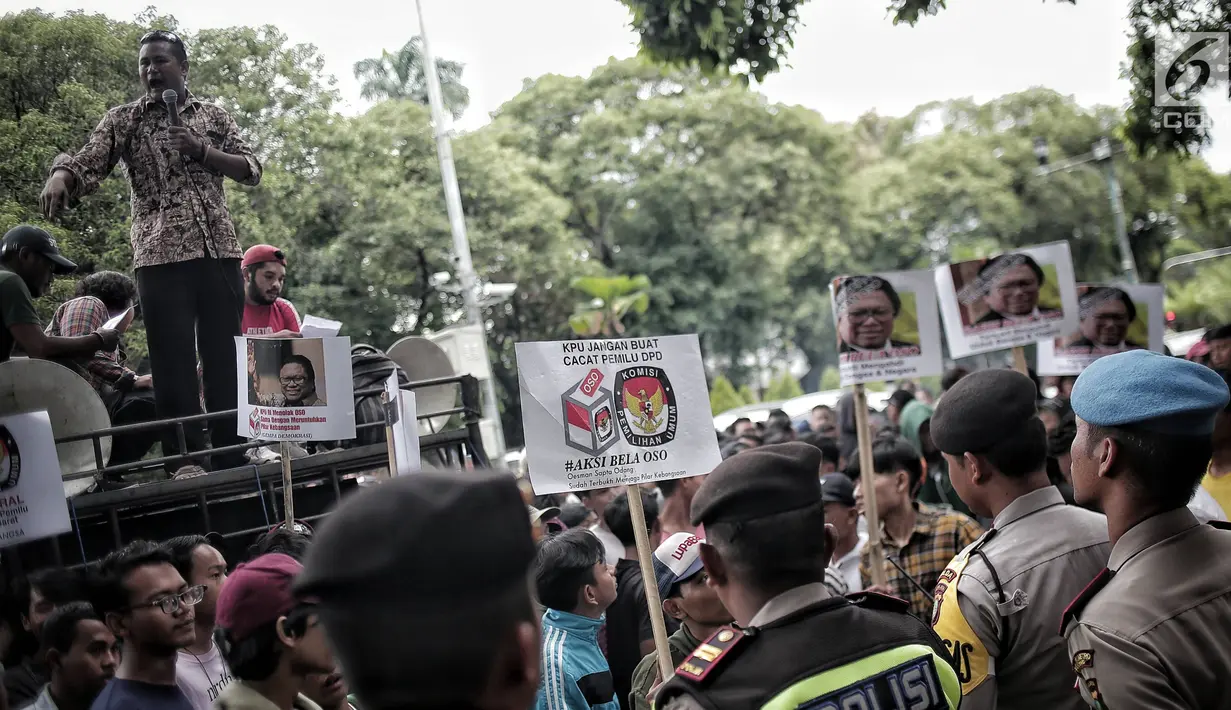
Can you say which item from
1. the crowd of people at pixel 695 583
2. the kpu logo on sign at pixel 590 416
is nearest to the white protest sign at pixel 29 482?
the crowd of people at pixel 695 583

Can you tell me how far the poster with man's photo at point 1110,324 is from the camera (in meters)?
8.41

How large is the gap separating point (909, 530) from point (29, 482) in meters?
3.92

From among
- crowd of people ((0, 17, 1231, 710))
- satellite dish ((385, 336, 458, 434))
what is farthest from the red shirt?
satellite dish ((385, 336, 458, 434))

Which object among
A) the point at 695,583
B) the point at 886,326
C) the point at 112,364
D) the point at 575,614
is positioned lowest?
the point at 575,614

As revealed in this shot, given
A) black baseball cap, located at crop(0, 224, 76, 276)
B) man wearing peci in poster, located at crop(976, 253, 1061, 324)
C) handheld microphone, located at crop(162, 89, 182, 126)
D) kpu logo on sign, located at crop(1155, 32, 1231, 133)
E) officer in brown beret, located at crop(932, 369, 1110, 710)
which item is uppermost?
handheld microphone, located at crop(162, 89, 182, 126)

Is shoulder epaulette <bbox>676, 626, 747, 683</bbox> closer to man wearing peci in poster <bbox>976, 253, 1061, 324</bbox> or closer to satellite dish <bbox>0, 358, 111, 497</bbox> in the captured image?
satellite dish <bbox>0, 358, 111, 497</bbox>

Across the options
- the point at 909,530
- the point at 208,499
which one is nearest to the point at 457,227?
the point at 208,499

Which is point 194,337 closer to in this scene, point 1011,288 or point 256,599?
point 256,599

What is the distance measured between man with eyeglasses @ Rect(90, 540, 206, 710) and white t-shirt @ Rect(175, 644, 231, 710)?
8.3 inches

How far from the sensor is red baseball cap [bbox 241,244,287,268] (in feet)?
18.6

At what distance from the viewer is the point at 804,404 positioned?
28.0 metres

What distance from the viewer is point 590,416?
164 inches

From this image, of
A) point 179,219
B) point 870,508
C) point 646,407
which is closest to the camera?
point 646,407

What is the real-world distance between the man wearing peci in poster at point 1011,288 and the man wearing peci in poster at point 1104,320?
1284 millimetres
